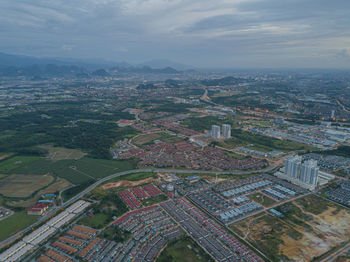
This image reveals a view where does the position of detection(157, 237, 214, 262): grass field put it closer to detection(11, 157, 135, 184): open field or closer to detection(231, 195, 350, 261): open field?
detection(231, 195, 350, 261): open field

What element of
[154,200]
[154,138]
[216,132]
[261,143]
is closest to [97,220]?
[154,200]

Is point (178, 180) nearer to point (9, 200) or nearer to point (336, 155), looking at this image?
point (9, 200)

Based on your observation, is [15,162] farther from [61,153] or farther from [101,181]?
[101,181]

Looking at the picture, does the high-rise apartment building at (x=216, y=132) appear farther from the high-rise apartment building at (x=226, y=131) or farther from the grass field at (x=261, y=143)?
the grass field at (x=261, y=143)

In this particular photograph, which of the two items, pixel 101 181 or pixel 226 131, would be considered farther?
pixel 226 131

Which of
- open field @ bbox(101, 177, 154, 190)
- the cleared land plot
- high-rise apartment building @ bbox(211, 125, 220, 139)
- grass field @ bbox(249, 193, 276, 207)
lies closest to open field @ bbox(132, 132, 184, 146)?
high-rise apartment building @ bbox(211, 125, 220, 139)
